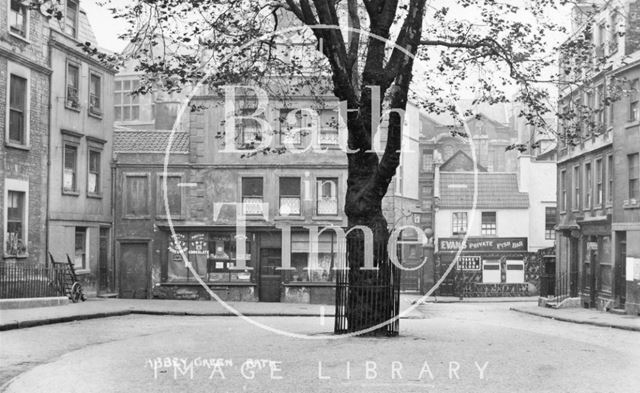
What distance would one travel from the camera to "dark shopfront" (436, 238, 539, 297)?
173 feet

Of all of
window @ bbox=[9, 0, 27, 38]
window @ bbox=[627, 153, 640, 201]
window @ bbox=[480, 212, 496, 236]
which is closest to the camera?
window @ bbox=[9, 0, 27, 38]

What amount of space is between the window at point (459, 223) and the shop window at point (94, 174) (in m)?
28.3

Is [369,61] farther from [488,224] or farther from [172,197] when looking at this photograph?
[488,224]

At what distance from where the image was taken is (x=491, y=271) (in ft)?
174

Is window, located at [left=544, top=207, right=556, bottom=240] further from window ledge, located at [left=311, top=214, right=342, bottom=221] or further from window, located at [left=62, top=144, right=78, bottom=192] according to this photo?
window, located at [left=62, top=144, right=78, bottom=192]

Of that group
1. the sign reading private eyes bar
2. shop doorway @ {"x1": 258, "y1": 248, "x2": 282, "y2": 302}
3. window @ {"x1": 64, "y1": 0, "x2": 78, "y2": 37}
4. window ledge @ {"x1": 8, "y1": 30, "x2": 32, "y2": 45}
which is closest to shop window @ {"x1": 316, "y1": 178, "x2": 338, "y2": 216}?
shop doorway @ {"x1": 258, "y1": 248, "x2": 282, "y2": 302}

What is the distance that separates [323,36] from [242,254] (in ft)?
75.0

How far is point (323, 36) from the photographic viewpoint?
15383 mm

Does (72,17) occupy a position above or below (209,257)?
above

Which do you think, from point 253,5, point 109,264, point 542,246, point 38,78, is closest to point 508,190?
point 542,246

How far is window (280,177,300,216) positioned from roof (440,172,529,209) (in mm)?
21504

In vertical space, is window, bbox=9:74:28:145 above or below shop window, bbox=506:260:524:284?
above

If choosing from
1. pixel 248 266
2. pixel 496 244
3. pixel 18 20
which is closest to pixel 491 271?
pixel 496 244

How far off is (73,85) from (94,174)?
424cm
